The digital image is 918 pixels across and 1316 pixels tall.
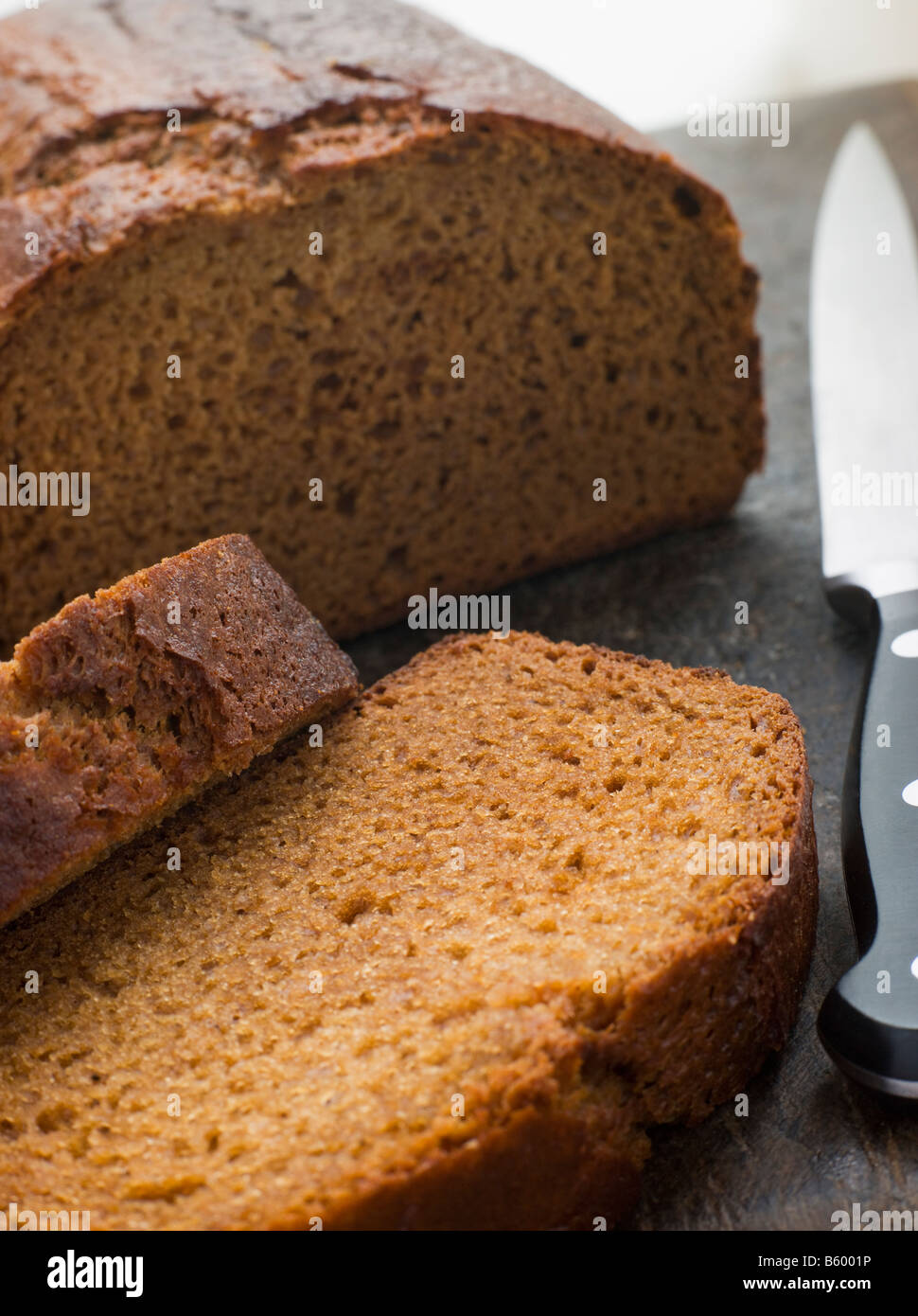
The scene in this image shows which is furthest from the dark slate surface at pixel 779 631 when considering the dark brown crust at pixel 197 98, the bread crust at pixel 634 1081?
the dark brown crust at pixel 197 98

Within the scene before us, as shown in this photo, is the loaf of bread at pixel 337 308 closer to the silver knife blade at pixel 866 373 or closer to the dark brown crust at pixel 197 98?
the dark brown crust at pixel 197 98

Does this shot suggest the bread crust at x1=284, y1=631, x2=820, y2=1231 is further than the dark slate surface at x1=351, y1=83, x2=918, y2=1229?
No

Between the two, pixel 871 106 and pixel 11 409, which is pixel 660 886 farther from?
pixel 871 106

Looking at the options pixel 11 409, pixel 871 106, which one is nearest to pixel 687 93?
pixel 871 106

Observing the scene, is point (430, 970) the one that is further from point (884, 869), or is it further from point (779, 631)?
point (779, 631)

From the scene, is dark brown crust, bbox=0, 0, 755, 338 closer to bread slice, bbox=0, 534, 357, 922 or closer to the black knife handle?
bread slice, bbox=0, 534, 357, 922

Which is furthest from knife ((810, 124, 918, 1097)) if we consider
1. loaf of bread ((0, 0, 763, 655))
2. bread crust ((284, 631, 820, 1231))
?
loaf of bread ((0, 0, 763, 655))
